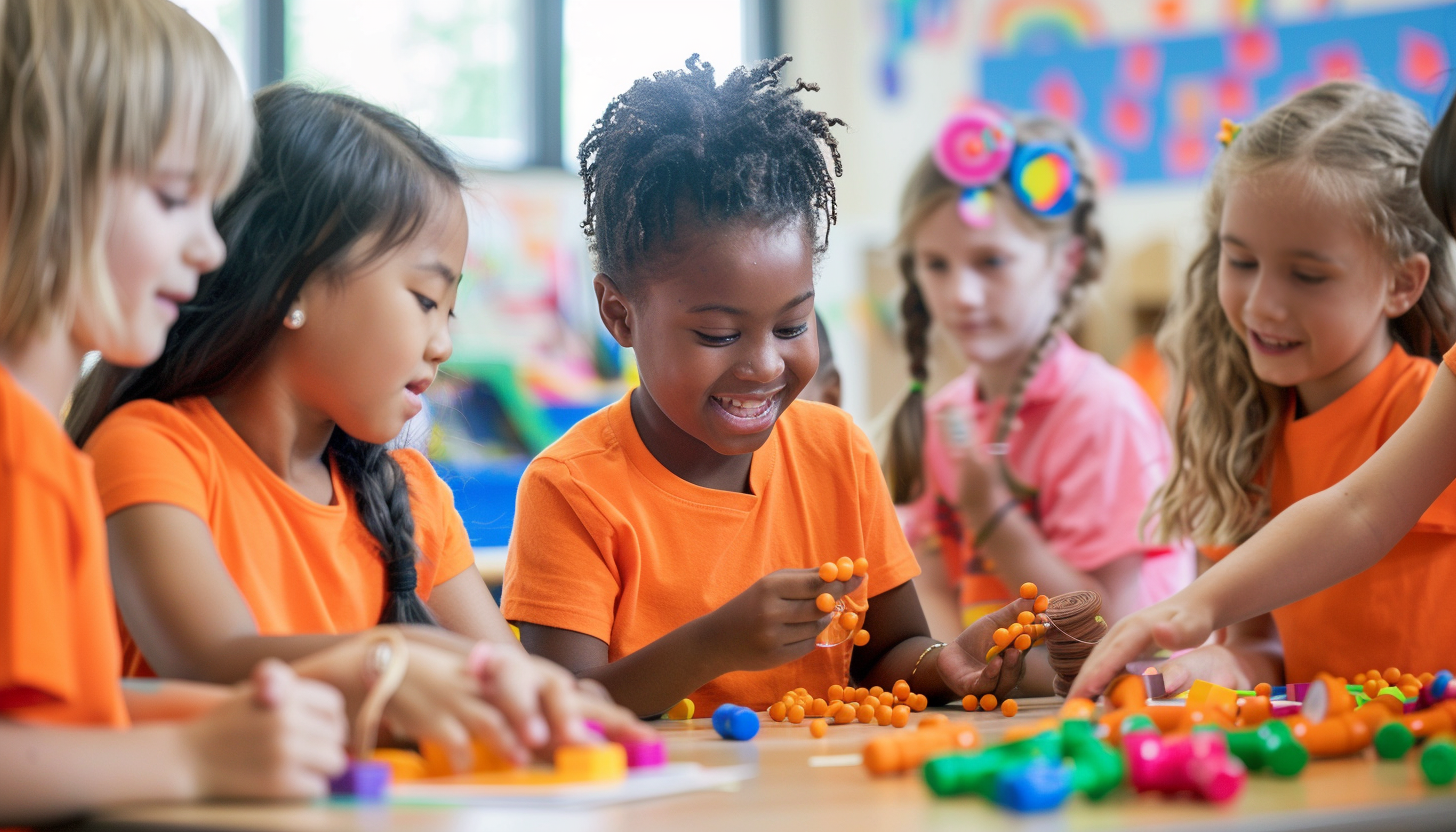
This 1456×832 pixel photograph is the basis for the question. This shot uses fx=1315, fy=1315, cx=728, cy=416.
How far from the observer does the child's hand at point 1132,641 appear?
1019mm

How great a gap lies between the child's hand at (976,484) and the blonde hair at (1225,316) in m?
0.36

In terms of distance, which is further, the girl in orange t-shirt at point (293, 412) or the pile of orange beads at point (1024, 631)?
the pile of orange beads at point (1024, 631)

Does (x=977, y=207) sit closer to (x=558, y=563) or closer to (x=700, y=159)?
(x=700, y=159)

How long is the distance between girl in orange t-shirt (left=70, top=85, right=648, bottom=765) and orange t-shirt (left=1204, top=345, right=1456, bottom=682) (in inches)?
36.0

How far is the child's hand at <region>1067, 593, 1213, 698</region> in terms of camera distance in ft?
3.34

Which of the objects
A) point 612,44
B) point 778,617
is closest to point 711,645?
point 778,617

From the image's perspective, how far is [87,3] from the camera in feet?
2.70

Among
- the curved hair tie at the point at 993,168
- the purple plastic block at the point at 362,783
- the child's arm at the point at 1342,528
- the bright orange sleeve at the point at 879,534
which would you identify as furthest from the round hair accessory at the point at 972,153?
the purple plastic block at the point at 362,783

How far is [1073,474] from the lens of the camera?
7.18 ft

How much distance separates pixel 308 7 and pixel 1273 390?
367 centimetres

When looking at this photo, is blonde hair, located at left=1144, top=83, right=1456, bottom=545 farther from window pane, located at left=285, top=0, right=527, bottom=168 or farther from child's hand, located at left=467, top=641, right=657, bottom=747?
window pane, located at left=285, top=0, right=527, bottom=168

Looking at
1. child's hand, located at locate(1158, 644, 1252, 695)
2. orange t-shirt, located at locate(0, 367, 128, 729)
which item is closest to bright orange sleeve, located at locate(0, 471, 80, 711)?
orange t-shirt, located at locate(0, 367, 128, 729)

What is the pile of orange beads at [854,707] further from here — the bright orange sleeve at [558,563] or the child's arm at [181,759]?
the child's arm at [181,759]

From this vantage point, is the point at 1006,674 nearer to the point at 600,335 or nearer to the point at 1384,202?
the point at 1384,202
